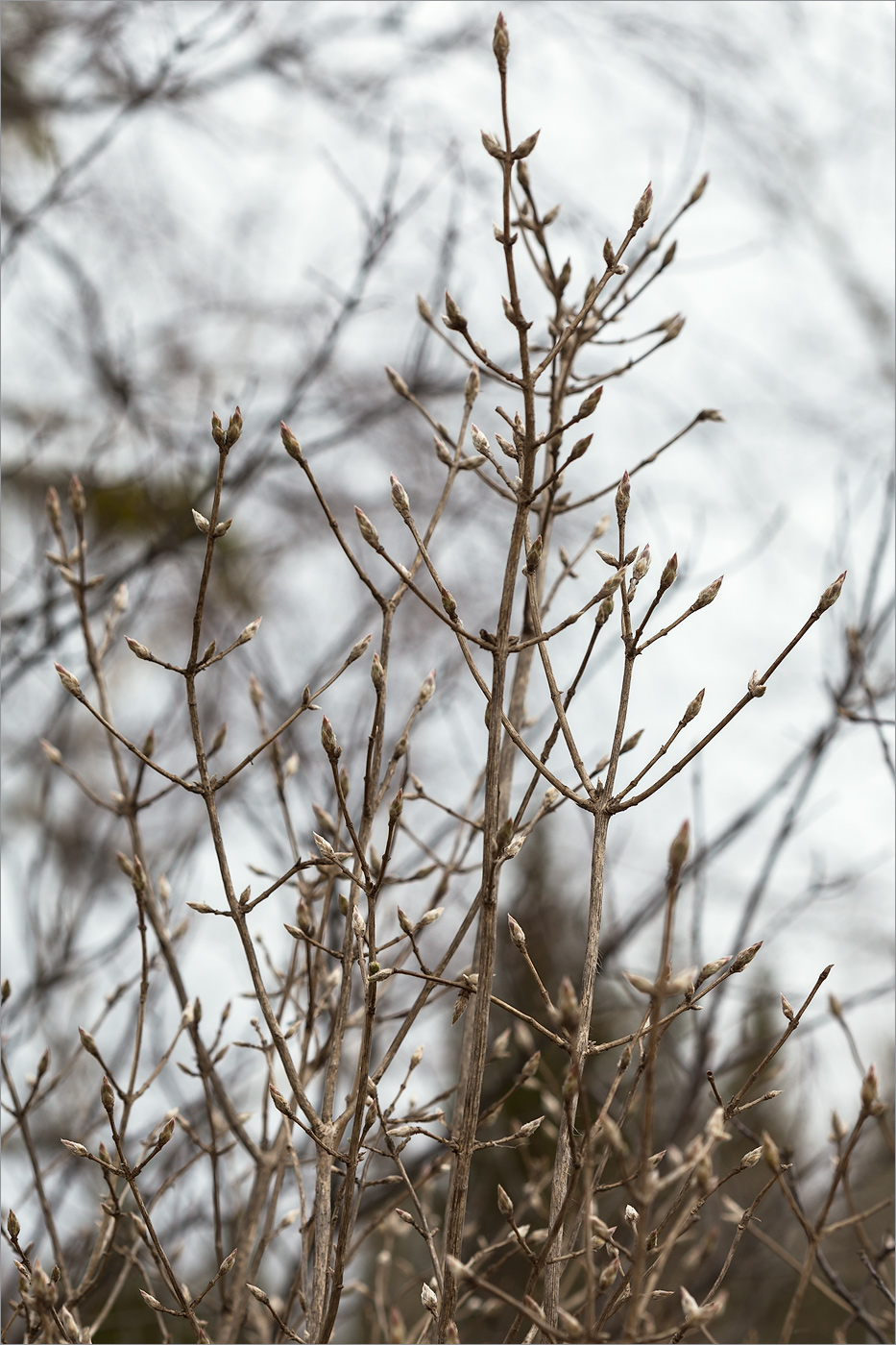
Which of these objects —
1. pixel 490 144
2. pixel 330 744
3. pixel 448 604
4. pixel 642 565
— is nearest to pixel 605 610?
pixel 642 565

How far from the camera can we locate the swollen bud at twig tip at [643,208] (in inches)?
44.5

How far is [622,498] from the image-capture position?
43.3 inches

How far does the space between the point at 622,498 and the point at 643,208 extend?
1.10ft

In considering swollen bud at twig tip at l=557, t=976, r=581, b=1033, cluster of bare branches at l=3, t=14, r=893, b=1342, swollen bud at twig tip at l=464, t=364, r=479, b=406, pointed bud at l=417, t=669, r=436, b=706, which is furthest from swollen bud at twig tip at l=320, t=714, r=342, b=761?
swollen bud at twig tip at l=464, t=364, r=479, b=406

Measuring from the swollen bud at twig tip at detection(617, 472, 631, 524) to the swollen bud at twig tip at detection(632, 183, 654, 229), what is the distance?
0.28 metres

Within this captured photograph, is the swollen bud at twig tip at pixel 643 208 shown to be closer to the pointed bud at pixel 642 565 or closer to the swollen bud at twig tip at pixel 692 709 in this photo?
the pointed bud at pixel 642 565

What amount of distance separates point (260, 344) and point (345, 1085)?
9.91 ft

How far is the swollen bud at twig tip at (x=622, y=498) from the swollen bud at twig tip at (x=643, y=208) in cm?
28

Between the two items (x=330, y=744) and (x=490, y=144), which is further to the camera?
(x=490, y=144)

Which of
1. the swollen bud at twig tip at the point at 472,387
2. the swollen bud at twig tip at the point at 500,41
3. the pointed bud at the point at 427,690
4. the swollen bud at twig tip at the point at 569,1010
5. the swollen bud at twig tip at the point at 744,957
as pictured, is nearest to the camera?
the swollen bud at twig tip at the point at 569,1010

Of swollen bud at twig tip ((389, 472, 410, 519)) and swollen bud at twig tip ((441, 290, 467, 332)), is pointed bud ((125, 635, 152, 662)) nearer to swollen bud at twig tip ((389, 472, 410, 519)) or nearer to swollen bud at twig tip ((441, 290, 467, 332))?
swollen bud at twig tip ((389, 472, 410, 519))

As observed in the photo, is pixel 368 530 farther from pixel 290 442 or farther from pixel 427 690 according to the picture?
pixel 427 690

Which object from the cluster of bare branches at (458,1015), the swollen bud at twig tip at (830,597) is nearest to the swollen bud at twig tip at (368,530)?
the cluster of bare branches at (458,1015)

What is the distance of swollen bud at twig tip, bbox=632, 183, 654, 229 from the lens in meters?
1.13
